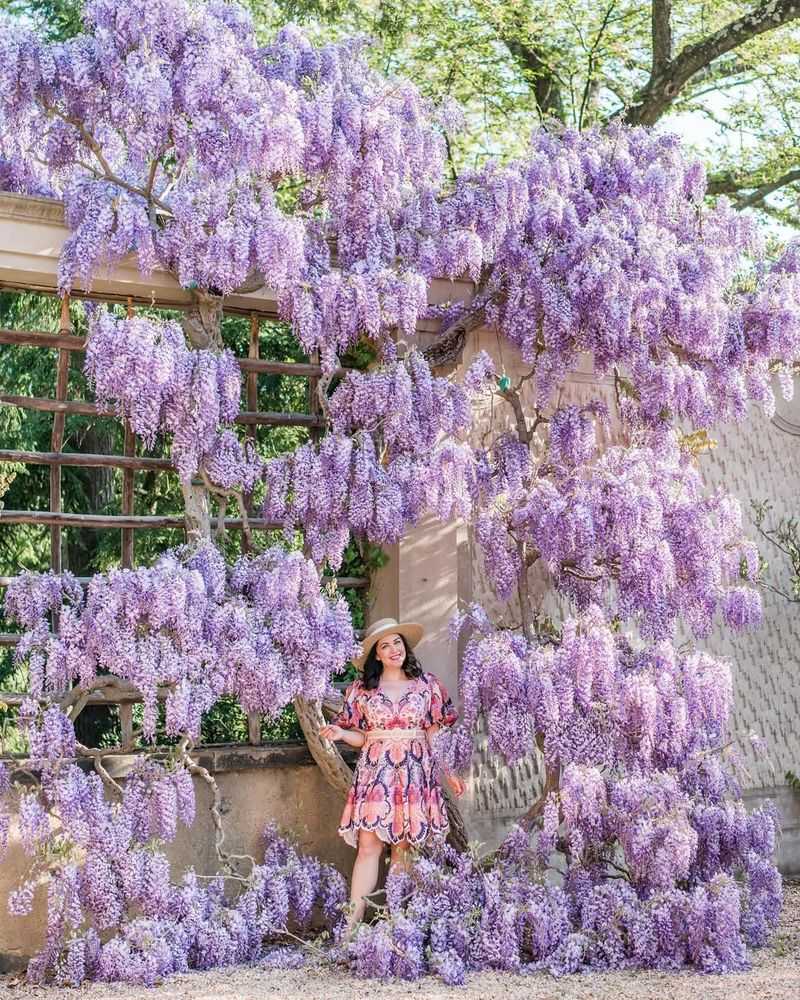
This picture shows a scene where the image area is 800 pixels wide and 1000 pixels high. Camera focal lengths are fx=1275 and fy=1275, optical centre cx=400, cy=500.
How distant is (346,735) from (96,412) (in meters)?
1.56

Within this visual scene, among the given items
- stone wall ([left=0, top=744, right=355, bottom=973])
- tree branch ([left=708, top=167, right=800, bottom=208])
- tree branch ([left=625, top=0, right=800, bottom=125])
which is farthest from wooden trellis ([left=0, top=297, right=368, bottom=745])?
tree branch ([left=708, top=167, right=800, bottom=208])

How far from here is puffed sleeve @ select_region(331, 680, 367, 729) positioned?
4.89 meters

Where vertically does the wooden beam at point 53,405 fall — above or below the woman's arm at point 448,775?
above

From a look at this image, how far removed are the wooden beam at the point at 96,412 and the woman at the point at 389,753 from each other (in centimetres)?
98

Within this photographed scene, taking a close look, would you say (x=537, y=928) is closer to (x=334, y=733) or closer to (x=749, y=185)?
(x=334, y=733)

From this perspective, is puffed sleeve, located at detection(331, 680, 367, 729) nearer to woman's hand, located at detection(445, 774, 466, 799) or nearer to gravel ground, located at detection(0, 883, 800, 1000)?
woman's hand, located at detection(445, 774, 466, 799)

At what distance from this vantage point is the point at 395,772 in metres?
4.76

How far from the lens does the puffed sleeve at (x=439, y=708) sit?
16.0 feet

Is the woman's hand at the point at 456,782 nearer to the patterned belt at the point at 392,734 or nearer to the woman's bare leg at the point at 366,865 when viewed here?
the patterned belt at the point at 392,734

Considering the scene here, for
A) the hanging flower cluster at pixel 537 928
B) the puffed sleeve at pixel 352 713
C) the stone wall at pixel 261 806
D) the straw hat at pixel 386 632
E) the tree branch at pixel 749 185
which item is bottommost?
the hanging flower cluster at pixel 537 928

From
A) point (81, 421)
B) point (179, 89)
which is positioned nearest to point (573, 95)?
point (81, 421)

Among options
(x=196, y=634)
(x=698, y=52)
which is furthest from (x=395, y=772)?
(x=698, y=52)

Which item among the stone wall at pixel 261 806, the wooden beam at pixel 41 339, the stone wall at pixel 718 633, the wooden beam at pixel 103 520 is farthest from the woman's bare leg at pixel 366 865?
the wooden beam at pixel 41 339

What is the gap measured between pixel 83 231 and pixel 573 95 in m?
7.78
